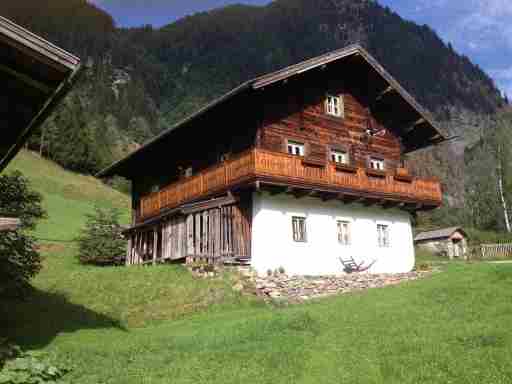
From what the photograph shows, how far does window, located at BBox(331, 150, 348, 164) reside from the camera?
24.8 m

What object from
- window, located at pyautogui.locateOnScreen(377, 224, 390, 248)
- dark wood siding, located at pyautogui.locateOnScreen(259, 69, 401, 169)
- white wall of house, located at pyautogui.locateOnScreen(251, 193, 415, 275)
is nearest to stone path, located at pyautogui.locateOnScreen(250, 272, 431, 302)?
white wall of house, located at pyautogui.locateOnScreen(251, 193, 415, 275)

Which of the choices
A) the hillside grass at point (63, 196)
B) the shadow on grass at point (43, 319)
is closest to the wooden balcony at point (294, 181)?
the shadow on grass at point (43, 319)

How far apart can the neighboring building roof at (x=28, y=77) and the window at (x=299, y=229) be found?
12591mm

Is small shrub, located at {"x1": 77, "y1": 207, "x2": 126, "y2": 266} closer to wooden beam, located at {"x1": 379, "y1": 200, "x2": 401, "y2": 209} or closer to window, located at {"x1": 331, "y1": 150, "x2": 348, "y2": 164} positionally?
window, located at {"x1": 331, "y1": 150, "x2": 348, "y2": 164}

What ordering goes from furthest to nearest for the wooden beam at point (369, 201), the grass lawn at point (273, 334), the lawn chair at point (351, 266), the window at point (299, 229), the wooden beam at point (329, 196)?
the wooden beam at point (369, 201) < the lawn chair at point (351, 266) < the wooden beam at point (329, 196) < the window at point (299, 229) < the grass lawn at point (273, 334)

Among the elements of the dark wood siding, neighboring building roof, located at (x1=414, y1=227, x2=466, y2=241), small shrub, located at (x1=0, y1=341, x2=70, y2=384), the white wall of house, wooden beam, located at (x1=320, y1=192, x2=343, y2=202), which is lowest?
small shrub, located at (x1=0, y1=341, x2=70, y2=384)

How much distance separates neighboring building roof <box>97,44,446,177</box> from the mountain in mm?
49879

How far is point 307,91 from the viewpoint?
2453cm

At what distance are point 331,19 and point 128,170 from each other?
15973cm

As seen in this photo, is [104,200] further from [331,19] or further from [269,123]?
[331,19]

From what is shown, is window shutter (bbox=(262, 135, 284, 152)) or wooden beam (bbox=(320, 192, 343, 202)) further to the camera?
wooden beam (bbox=(320, 192, 343, 202))

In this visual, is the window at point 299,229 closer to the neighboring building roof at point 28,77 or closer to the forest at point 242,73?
the neighboring building roof at point 28,77

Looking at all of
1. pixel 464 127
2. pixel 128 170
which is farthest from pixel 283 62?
pixel 128 170

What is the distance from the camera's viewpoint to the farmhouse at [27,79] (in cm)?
852
